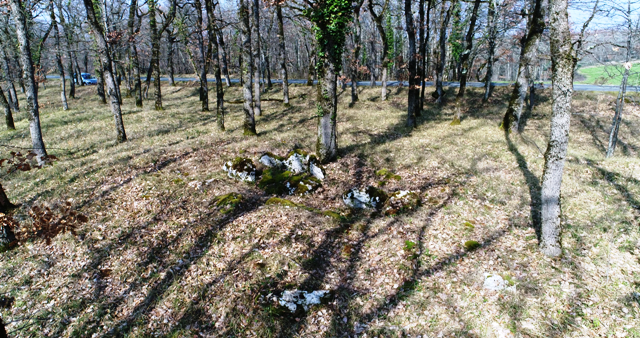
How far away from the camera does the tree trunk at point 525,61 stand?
1376cm

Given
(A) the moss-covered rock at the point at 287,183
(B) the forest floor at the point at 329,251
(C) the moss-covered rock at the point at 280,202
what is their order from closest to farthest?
1. (B) the forest floor at the point at 329,251
2. (C) the moss-covered rock at the point at 280,202
3. (A) the moss-covered rock at the point at 287,183

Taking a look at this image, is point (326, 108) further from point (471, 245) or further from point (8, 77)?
point (8, 77)

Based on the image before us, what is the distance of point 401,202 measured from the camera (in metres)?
9.91

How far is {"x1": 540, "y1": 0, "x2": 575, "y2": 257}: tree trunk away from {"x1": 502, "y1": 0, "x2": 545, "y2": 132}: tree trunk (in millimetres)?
9347

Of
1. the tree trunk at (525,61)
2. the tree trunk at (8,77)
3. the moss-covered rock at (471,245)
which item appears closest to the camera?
the moss-covered rock at (471,245)

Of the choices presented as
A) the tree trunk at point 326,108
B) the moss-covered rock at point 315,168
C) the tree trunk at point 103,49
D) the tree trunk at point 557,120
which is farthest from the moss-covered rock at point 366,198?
the tree trunk at point 103,49

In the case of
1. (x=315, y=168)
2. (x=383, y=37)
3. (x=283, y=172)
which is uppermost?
(x=383, y=37)

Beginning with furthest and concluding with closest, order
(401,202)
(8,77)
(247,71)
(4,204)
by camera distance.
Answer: (8,77), (247,71), (401,202), (4,204)

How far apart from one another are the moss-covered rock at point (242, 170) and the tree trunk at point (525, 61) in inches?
536

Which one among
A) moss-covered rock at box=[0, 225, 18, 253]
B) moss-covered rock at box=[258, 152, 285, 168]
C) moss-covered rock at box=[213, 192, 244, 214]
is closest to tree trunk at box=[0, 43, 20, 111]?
moss-covered rock at box=[0, 225, 18, 253]

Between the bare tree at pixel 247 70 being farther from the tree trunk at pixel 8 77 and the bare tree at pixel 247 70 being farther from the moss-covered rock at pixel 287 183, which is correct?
the tree trunk at pixel 8 77

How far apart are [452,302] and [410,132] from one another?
12.8 m

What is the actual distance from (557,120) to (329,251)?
608cm

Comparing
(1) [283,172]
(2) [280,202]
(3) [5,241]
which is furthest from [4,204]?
(1) [283,172]
